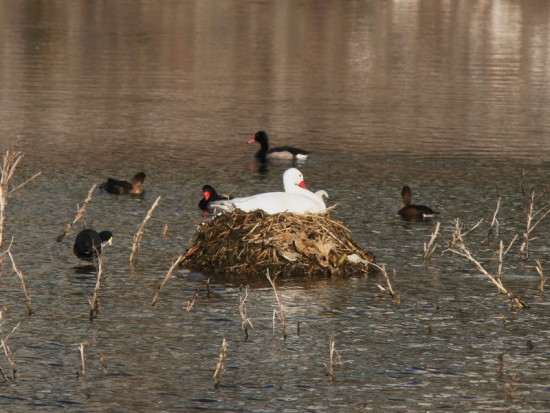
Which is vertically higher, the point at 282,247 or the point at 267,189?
the point at 282,247

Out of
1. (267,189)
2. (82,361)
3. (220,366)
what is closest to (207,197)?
(267,189)

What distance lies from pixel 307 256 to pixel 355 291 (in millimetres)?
1084

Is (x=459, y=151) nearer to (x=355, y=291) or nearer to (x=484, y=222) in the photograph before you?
(x=484, y=222)

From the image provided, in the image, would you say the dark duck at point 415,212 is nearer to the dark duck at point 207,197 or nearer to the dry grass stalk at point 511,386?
the dark duck at point 207,197

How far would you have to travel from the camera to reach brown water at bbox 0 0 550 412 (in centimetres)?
1189

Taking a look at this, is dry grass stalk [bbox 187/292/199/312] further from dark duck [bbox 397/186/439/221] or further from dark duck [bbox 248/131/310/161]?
dark duck [bbox 248/131/310/161]

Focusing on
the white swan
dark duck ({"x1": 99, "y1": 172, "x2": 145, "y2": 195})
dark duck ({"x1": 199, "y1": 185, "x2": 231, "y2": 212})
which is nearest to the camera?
the white swan

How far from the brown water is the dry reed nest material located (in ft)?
1.44

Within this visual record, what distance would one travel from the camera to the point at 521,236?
767 inches

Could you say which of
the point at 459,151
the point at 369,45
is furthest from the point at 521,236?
the point at 369,45

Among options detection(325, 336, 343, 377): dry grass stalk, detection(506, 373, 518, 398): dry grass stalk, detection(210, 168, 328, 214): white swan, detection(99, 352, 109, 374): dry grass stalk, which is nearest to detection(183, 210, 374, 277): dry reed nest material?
detection(210, 168, 328, 214): white swan

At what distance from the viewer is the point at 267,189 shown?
2481cm

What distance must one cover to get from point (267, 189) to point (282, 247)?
8.40 m

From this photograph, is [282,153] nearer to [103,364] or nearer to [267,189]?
[267,189]
